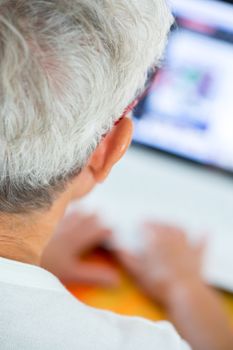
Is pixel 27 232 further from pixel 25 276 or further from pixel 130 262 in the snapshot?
pixel 130 262

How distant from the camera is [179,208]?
110 cm

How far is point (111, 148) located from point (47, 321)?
0.17m

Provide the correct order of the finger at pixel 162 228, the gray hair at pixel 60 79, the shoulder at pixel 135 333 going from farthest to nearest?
the finger at pixel 162 228
the shoulder at pixel 135 333
the gray hair at pixel 60 79

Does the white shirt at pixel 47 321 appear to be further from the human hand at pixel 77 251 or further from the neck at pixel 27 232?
the human hand at pixel 77 251

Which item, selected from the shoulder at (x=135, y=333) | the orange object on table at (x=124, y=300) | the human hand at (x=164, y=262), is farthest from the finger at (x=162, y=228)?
the shoulder at (x=135, y=333)

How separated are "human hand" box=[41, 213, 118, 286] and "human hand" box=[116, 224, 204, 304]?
0.04 metres

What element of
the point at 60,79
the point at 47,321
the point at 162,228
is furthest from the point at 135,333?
the point at 162,228

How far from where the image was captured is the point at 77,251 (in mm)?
1023

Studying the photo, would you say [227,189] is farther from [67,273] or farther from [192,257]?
[67,273]

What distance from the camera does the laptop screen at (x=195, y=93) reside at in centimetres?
96

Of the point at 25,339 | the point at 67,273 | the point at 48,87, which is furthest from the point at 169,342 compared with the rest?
the point at 67,273

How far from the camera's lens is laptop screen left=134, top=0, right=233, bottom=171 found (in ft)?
3.14

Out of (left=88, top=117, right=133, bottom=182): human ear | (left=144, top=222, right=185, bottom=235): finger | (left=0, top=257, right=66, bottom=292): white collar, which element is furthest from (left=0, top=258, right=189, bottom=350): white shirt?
(left=144, top=222, right=185, bottom=235): finger

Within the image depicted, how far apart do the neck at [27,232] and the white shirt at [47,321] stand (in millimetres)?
21
